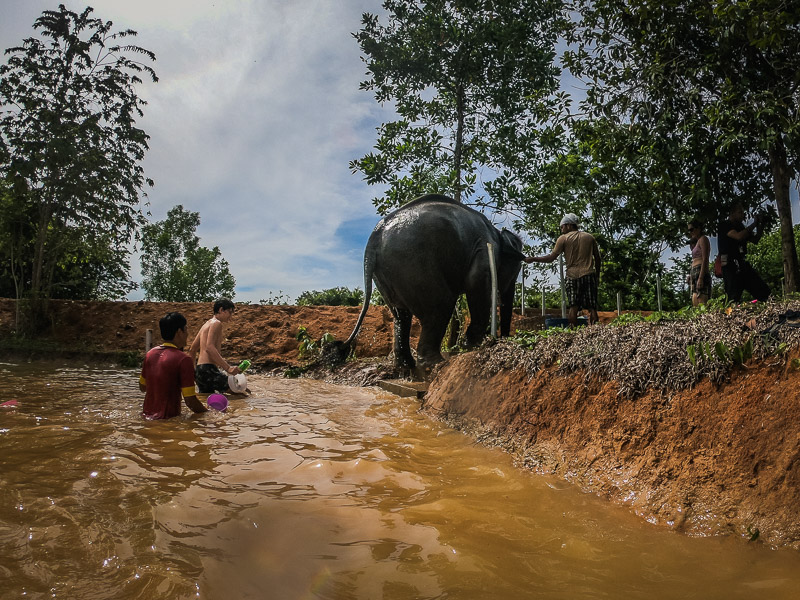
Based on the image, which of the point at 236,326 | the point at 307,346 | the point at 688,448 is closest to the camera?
the point at 688,448

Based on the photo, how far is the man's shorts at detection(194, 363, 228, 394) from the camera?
21.4 ft

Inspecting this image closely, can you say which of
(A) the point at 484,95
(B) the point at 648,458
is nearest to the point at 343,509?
(B) the point at 648,458

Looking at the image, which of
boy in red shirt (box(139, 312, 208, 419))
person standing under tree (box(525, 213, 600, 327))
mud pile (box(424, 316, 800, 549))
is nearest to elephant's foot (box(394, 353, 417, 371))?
person standing under tree (box(525, 213, 600, 327))

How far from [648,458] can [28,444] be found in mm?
3690

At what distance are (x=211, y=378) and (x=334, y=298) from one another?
12.3m

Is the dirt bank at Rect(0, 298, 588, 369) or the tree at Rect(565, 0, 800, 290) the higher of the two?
the tree at Rect(565, 0, 800, 290)

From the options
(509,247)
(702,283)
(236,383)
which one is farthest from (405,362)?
(702,283)

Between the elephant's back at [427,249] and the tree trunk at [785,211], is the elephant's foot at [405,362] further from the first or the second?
the tree trunk at [785,211]

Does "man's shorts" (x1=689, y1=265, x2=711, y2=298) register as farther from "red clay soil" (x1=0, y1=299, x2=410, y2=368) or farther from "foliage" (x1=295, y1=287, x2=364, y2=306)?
"foliage" (x1=295, y1=287, x2=364, y2=306)

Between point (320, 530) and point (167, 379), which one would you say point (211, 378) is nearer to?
point (167, 379)

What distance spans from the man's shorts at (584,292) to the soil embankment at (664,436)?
2495 mm

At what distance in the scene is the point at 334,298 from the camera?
61.6 ft

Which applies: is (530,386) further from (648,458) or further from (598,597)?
(598,597)

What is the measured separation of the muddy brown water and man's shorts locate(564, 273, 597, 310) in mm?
3601
